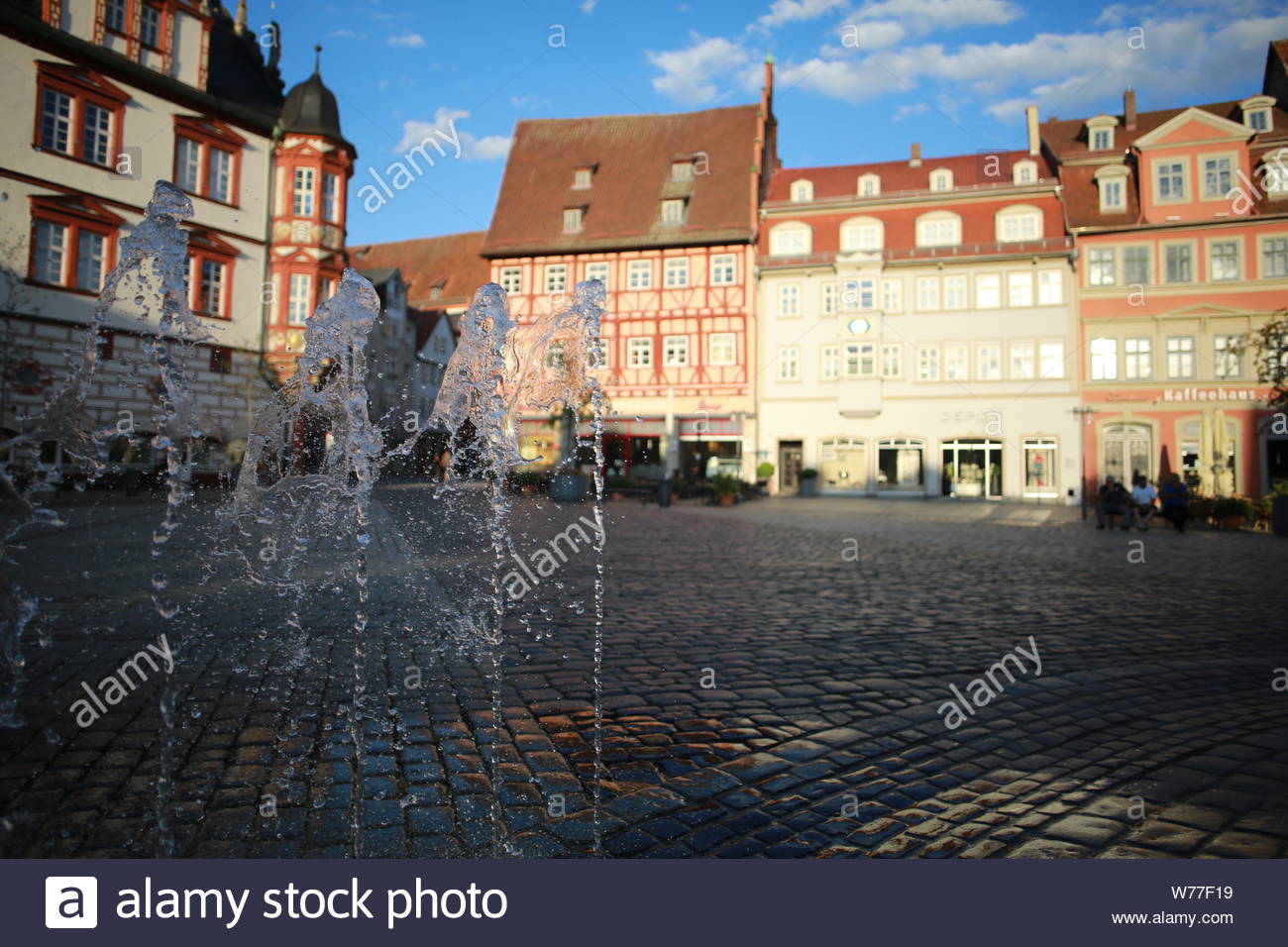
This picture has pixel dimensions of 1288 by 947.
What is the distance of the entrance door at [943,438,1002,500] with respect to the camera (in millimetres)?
33781

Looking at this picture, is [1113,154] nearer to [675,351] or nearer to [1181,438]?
[1181,438]

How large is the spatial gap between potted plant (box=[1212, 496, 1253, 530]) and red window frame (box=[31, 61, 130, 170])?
30.0m

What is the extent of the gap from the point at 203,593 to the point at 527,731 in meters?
4.64

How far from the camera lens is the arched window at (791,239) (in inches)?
1437

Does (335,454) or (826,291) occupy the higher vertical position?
(826,291)

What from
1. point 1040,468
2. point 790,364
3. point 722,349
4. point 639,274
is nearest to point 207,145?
point 639,274

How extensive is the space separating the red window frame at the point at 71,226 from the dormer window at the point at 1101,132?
36.5 meters

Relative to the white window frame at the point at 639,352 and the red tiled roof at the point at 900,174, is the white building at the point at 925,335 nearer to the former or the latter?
the red tiled roof at the point at 900,174

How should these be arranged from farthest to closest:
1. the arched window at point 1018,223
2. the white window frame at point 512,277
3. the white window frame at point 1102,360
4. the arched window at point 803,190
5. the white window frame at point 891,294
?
the white window frame at point 512,277 → the arched window at point 803,190 → the white window frame at point 891,294 → the arched window at point 1018,223 → the white window frame at point 1102,360

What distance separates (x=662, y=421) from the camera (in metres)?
37.6

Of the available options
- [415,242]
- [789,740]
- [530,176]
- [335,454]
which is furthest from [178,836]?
[415,242]

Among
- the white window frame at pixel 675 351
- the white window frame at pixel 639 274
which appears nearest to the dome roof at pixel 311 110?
Answer: the white window frame at pixel 639 274

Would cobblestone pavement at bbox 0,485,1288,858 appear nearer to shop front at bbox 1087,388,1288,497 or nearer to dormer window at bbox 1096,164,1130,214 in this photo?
shop front at bbox 1087,388,1288,497
